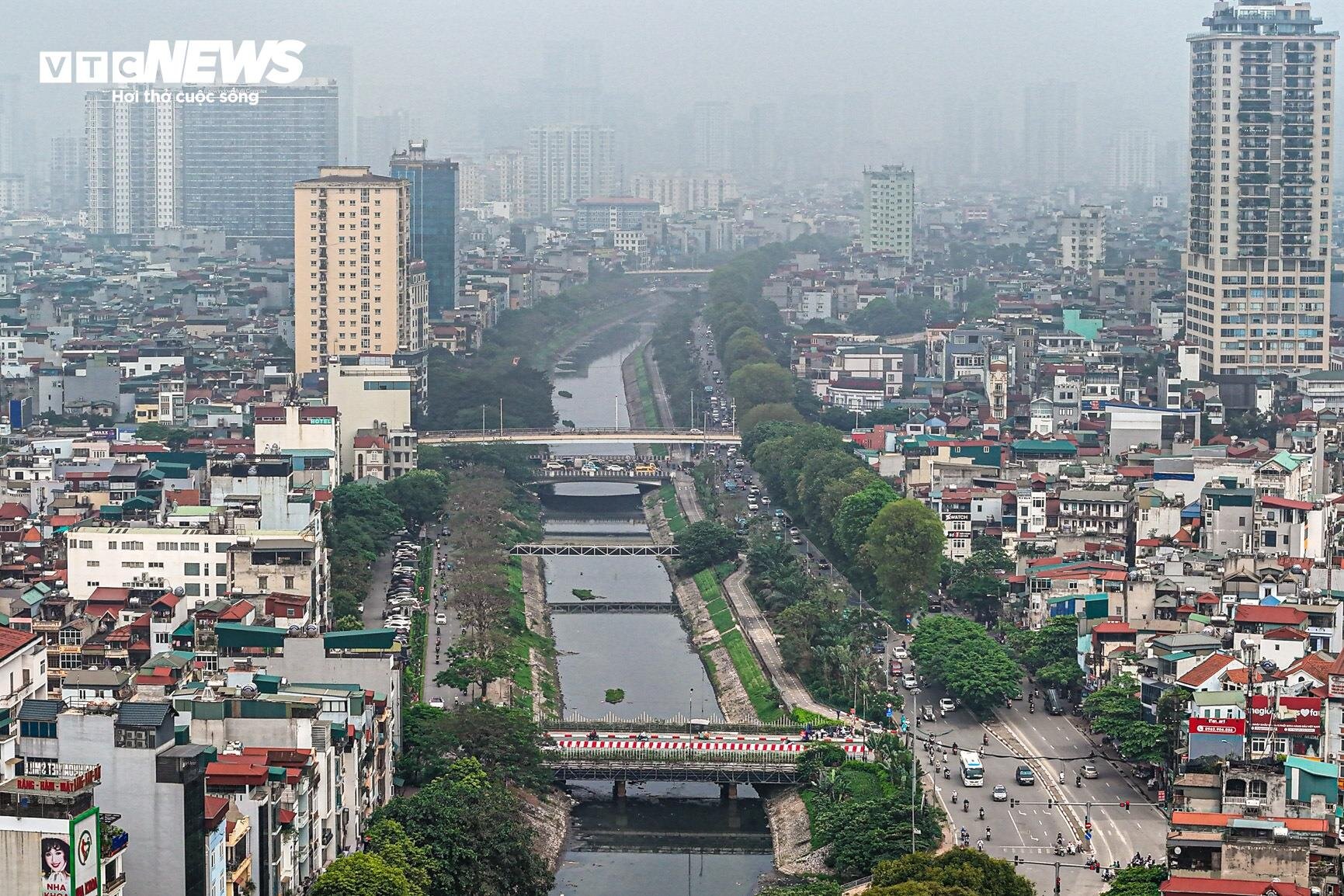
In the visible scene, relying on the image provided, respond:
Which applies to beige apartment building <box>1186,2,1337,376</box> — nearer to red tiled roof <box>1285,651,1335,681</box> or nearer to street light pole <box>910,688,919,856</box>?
street light pole <box>910,688,919,856</box>

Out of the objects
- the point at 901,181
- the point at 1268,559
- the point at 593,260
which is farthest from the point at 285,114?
the point at 1268,559

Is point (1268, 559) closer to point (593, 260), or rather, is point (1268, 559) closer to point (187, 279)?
point (187, 279)

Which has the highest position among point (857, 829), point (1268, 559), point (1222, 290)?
point (1222, 290)

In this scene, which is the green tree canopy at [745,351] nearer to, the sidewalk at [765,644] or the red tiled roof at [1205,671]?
the sidewalk at [765,644]

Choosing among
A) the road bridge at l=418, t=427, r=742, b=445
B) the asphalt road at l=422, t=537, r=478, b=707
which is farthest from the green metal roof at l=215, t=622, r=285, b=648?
the road bridge at l=418, t=427, r=742, b=445

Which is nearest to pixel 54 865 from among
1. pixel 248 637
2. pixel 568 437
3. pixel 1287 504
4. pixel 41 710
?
pixel 41 710
